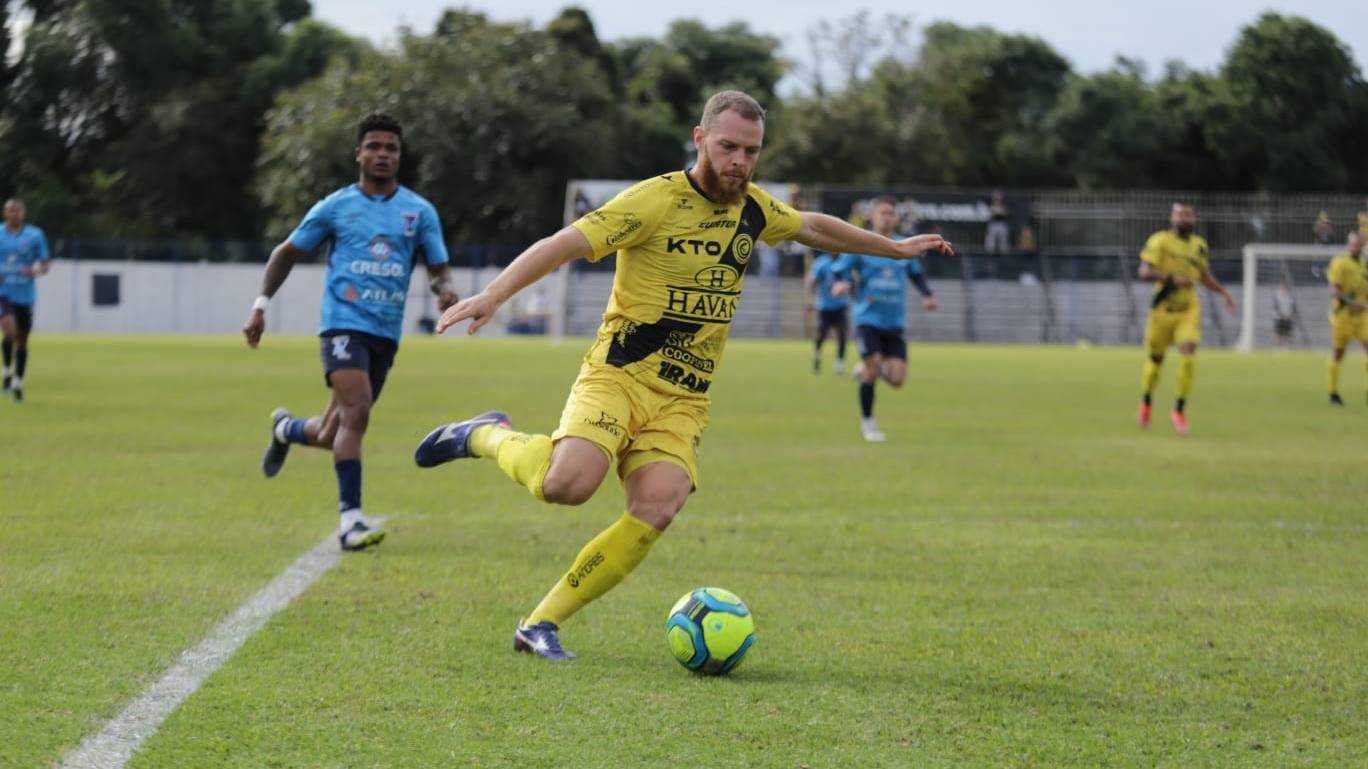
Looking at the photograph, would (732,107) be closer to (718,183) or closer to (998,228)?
(718,183)

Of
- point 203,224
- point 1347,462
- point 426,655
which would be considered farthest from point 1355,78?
point 426,655

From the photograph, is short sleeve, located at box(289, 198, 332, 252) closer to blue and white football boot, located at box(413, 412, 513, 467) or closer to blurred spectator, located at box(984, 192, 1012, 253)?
blue and white football boot, located at box(413, 412, 513, 467)

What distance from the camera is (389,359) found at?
30.8 ft

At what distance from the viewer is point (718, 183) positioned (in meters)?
6.02

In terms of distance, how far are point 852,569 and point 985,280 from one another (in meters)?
42.5

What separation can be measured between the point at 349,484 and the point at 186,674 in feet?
10.7

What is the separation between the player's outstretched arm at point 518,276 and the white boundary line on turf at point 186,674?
54.8 inches

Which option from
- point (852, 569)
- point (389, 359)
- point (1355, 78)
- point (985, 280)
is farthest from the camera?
point (1355, 78)

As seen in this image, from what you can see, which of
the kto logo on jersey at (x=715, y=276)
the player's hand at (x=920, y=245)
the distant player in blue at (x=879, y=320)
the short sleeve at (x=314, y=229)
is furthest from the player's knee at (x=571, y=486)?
the distant player in blue at (x=879, y=320)

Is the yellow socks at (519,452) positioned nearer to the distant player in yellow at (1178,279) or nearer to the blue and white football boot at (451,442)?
the blue and white football boot at (451,442)

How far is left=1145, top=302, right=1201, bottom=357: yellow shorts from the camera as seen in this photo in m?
16.9

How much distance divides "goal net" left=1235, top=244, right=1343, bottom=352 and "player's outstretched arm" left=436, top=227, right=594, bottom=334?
138ft

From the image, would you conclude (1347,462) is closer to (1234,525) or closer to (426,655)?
(1234,525)

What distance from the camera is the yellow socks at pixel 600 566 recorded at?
6062 mm
